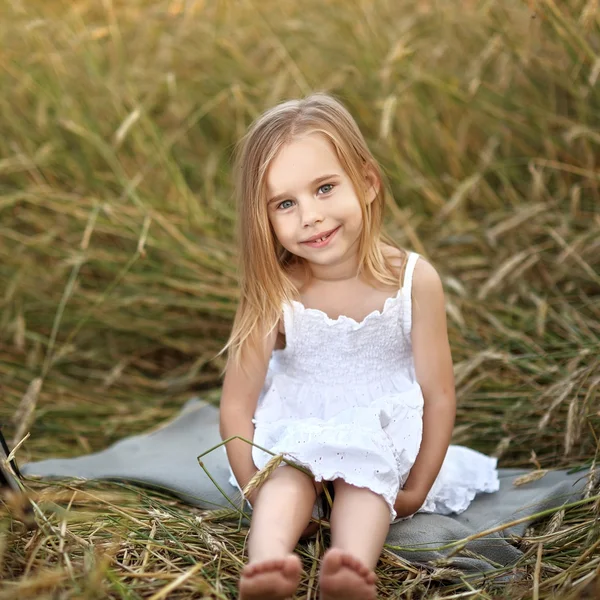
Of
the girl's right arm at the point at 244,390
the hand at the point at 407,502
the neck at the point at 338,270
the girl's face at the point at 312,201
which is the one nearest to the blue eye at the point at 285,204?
the girl's face at the point at 312,201

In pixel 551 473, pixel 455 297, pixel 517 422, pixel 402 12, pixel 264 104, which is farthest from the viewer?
pixel 402 12

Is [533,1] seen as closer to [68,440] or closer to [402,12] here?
[402,12]

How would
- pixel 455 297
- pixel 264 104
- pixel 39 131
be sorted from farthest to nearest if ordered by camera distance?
pixel 39 131
pixel 264 104
pixel 455 297

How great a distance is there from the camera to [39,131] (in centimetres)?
312

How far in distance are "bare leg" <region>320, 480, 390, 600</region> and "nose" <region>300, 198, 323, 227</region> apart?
1.71ft

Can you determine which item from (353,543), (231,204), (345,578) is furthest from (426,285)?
(231,204)

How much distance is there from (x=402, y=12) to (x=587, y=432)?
6.96 feet

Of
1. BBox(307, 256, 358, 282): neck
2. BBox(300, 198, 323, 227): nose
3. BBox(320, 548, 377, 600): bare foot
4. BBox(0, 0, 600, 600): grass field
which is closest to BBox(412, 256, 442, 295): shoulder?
BBox(307, 256, 358, 282): neck

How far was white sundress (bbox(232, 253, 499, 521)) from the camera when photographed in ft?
5.36

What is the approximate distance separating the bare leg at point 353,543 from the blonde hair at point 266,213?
41 cm

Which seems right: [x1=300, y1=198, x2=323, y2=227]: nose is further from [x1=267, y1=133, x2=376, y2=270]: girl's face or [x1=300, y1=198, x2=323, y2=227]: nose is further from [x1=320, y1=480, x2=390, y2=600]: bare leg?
[x1=320, y1=480, x2=390, y2=600]: bare leg

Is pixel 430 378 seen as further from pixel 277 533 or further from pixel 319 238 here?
pixel 277 533

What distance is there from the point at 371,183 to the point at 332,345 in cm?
37

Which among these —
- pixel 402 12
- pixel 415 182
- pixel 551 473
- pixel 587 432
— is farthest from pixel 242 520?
pixel 402 12
